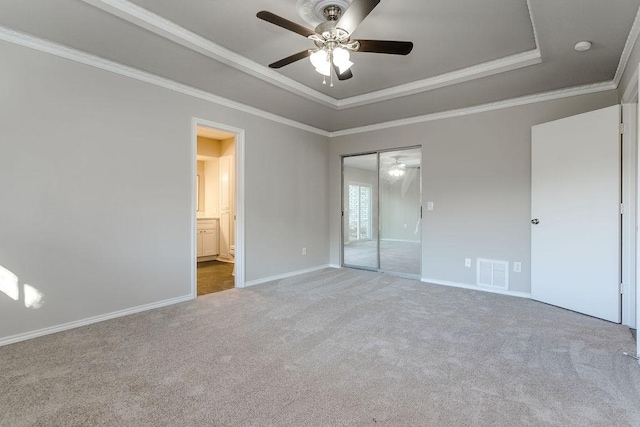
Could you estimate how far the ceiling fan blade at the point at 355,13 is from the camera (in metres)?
1.82

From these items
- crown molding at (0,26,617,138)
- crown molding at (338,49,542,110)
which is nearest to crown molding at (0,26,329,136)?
crown molding at (0,26,617,138)

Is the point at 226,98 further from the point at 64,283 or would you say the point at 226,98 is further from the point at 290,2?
the point at 64,283

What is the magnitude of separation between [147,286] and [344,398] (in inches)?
99.4

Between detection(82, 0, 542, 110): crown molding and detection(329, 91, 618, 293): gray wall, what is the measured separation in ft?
3.35

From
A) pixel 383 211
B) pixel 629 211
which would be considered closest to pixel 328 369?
pixel 629 211

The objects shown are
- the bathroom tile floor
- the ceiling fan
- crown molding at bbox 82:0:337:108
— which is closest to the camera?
the ceiling fan

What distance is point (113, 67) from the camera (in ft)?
10.2

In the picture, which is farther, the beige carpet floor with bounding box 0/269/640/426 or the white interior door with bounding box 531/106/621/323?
the white interior door with bounding box 531/106/621/323

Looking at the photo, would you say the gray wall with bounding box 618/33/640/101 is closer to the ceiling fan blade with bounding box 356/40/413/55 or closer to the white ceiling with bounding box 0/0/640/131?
the white ceiling with bounding box 0/0/640/131

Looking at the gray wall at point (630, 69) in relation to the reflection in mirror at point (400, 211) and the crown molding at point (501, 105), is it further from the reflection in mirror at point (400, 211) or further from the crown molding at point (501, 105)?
the reflection in mirror at point (400, 211)

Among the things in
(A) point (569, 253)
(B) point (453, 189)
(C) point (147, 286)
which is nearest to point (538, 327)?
(A) point (569, 253)

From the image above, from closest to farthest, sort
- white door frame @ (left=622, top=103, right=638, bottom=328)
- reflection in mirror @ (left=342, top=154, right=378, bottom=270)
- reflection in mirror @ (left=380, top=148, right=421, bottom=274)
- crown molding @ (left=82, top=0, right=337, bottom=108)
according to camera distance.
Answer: crown molding @ (left=82, top=0, right=337, bottom=108) < white door frame @ (left=622, top=103, right=638, bottom=328) < reflection in mirror @ (left=380, top=148, right=421, bottom=274) < reflection in mirror @ (left=342, top=154, right=378, bottom=270)

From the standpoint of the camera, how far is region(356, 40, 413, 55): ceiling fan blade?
2.21 meters

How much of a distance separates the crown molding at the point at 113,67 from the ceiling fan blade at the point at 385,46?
2289 mm
